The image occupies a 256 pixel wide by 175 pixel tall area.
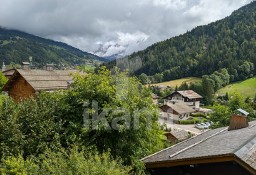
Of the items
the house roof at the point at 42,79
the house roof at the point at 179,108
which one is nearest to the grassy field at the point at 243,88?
the house roof at the point at 179,108

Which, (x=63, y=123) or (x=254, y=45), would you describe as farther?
(x=254, y=45)

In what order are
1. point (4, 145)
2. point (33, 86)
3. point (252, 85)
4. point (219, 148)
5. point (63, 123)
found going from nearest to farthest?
point (219, 148)
point (4, 145)
point (63, 123)
point (33, 86)
point (252, 85)

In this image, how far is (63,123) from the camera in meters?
16.9

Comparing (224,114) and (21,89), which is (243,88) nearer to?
(224,114)

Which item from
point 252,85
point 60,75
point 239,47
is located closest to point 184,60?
point 239,47

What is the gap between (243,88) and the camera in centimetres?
13262

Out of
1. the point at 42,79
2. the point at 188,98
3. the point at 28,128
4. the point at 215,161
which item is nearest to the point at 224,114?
the point at 42,79

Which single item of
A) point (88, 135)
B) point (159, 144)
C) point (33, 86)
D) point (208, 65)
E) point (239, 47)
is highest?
point (239, 47)

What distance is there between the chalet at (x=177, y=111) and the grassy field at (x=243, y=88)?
39.5 m

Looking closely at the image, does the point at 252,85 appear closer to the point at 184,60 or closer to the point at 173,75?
the point at 173,75

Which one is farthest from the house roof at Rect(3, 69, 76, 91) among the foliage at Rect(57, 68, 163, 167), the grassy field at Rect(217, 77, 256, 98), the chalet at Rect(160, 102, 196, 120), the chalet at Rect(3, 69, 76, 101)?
the grassy field at Rect(217, 77, 256, 98)

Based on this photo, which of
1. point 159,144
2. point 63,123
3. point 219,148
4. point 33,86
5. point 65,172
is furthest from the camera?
point 33,86

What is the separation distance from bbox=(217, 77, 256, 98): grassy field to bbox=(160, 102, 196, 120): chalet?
39521 millimetres

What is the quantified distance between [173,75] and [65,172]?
16449 centimetres
